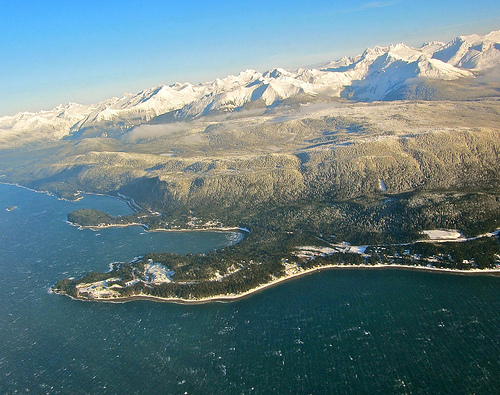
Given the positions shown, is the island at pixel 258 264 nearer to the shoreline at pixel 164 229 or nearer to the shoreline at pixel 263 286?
the shoreline at pixel 263 286

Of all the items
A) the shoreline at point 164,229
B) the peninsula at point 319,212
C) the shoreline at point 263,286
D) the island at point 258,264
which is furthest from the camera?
the shoreline at point 164,229

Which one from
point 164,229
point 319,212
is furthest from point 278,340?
point 164,229

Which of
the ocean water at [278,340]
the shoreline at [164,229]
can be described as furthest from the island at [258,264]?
the shoreline at [164,229]

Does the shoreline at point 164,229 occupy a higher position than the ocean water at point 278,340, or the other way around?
the shoreline at point 164,229

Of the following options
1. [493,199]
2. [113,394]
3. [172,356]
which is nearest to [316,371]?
[172,356]

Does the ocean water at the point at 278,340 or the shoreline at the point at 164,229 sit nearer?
the ocean water at the point at 278,340

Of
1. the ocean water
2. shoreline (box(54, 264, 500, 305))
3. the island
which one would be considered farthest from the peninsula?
the ocean water

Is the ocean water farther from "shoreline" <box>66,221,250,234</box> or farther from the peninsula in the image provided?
"shoreline" <box>66,221,250,234</box>

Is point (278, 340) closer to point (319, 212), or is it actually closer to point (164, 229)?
point (319, 212)

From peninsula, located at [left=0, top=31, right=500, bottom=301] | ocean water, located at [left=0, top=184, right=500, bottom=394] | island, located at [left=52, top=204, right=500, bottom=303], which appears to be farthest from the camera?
peninsula, located at [left=0, top=31, right=500, bottom=301]
